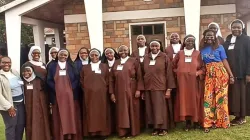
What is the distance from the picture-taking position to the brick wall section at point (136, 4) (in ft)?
32.3

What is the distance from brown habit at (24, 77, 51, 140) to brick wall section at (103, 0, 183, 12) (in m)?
5.15

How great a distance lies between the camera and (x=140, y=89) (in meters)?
5.80

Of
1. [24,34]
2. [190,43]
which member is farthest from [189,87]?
[24,34]

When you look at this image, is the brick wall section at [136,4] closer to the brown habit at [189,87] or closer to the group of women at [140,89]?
the group of women at [140,89]

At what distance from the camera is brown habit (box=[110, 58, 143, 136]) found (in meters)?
5.78

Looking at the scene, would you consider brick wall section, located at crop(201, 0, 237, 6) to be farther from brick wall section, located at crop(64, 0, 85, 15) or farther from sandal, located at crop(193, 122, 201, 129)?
sandal, located at crop(193, 122, 201, 129)

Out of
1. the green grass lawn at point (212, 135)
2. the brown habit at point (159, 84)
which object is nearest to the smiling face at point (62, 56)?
the brown habit at point (159, 84)

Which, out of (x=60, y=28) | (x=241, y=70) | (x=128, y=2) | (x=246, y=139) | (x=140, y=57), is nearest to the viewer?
(x=246, y=139)

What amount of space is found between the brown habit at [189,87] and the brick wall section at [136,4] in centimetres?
449

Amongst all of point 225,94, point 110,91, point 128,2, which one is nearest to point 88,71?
point 110,91

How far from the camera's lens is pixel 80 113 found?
19.4 feet

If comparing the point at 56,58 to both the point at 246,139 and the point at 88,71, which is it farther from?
the point at 246,139

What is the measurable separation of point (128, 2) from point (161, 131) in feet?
17.2

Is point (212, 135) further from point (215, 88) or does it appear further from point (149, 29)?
point (149, 29)
